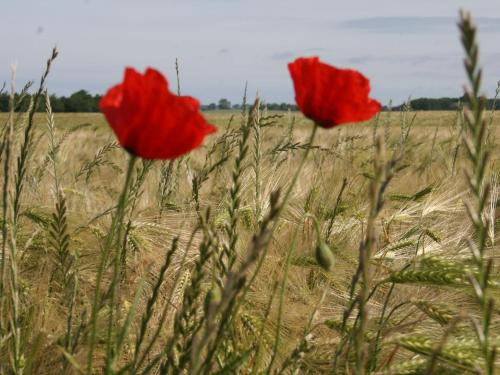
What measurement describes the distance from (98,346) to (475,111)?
961mm

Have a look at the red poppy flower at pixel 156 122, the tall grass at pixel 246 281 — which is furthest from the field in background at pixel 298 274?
the red poppy flower at pixel 156 122

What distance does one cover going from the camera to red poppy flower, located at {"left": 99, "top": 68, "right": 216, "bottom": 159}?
726mm

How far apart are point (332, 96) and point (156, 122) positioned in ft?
1.18

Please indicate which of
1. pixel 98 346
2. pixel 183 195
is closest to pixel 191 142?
pixel 98 346

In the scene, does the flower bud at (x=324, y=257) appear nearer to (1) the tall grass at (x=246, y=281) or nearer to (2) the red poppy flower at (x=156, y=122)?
(1) the tall grass at (x=246, y=281)

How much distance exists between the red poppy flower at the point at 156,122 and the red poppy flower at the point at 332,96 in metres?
0.29

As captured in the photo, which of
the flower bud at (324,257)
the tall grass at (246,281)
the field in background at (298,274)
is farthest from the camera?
the field in background at (298,274)

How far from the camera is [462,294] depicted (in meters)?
1.53

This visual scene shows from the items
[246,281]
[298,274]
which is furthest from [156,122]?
[298,274]

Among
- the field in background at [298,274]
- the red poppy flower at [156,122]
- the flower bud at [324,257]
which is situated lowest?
the field in background at [298,274]

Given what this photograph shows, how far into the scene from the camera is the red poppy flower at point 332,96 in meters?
1.00

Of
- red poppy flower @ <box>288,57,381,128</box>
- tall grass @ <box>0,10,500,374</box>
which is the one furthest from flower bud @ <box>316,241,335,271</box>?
red poppy flower @ <box>288,57,381,128</box>

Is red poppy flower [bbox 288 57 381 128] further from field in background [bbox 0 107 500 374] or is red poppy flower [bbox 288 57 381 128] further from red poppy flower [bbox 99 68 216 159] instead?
red poppy flower [bbox 99 68 216 159]

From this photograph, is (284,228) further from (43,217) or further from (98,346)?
(98,346)
